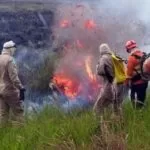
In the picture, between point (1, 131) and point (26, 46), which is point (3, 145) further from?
point (26, 46)

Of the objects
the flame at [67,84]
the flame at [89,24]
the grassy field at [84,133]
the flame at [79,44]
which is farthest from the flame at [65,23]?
Answer: the grassy field at [84,133]

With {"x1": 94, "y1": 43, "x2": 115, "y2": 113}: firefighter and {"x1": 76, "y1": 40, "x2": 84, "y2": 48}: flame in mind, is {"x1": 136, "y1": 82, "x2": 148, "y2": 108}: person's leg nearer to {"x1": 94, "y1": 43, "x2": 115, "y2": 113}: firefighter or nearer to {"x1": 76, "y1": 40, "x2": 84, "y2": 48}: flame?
{"x1": 94, "y1": 43, "x2": 115, "y2": 113}: firefighter

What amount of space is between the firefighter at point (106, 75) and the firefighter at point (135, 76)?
300mm

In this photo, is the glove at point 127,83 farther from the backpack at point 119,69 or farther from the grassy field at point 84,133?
the grassy field at point 84,133

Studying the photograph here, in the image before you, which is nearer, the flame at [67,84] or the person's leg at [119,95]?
the person's leg at [119,95]

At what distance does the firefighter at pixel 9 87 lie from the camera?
9.68 m

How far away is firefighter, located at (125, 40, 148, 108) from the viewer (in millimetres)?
9234

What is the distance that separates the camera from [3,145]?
7660 millimetres

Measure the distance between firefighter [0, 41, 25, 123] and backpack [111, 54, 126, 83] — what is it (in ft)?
5.46

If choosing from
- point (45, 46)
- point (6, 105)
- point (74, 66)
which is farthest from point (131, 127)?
point (45, 46)

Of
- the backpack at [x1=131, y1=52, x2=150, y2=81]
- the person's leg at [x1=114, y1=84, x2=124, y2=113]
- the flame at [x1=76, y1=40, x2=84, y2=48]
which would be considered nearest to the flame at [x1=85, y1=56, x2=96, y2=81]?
the flame at [x1=76, y1=40, x2=84, y2=48]

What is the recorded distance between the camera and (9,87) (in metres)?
9.82

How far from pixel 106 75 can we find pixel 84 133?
Answer: 7.26 feet

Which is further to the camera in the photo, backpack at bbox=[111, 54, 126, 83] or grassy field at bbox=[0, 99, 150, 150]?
backpack at bbox=[111, 54, 126, 83]
